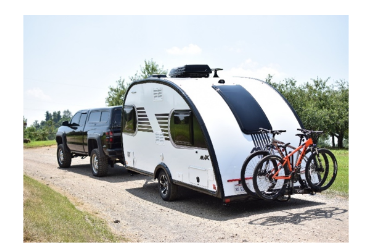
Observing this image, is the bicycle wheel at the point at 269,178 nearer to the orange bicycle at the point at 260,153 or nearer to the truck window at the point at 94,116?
the orange bicycle at the point at 260,153

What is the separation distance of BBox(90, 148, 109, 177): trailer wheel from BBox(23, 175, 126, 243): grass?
14.1 ft

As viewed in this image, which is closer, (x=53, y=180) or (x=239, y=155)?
(x=239, y=155)

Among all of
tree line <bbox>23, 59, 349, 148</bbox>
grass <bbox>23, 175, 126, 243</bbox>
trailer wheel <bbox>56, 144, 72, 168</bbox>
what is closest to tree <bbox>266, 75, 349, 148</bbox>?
tree line <bbox>23, 59, 349, 148</bbox>

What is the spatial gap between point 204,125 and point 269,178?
1611mm

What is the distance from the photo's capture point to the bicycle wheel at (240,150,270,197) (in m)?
8.09

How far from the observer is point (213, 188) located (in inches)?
328

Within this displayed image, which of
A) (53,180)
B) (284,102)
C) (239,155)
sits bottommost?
(53,180)

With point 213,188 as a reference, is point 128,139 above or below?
above

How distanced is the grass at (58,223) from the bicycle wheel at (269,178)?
279cm

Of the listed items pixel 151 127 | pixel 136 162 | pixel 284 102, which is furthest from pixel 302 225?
pixel 136 162

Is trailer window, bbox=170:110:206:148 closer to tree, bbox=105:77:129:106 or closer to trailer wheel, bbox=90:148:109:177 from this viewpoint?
trailer wheel, bbox=90:148:109:177

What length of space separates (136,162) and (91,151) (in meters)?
3.47

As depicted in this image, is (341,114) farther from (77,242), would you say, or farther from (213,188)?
(77,242)

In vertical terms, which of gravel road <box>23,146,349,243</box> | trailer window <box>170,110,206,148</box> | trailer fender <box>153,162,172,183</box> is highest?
trailer window <box>170,110,206,148</box>
